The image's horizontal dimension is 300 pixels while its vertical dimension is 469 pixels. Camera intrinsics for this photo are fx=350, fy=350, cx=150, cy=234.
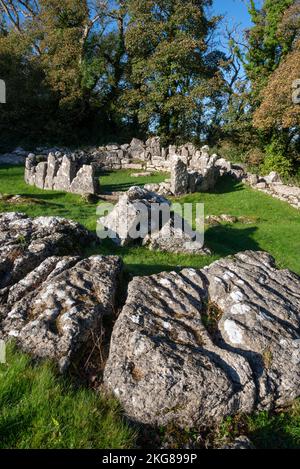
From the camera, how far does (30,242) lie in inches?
246

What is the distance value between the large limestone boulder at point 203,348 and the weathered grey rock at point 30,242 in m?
1.88

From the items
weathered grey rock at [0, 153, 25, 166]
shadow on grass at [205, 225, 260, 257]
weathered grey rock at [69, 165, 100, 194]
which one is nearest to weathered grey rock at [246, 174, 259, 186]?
Answer: shadow on grass at [205, 225, 260, 257]

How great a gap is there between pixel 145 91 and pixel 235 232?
23.2 meters

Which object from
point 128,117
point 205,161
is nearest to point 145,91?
point 128,117

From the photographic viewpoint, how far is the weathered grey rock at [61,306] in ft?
12.1

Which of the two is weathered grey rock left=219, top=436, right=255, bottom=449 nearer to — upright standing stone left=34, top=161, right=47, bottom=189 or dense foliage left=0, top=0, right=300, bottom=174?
upright standing stone left=34, top=161, right=47, bottom=189

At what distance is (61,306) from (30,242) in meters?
2.48

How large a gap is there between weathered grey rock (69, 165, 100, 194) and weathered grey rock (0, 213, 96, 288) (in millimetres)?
7908

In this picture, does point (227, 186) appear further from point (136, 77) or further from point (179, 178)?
point (136, 77)

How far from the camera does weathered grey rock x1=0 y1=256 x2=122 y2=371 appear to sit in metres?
3.69

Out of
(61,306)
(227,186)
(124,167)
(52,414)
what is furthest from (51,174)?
(52,414)

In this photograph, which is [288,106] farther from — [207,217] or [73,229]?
[73,229]

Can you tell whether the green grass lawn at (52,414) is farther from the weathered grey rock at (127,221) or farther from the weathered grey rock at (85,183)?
→ the weathered grey rock at (85,183)

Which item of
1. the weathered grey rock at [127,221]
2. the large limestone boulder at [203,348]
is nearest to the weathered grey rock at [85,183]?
the weathered grey rock at [127,221]
